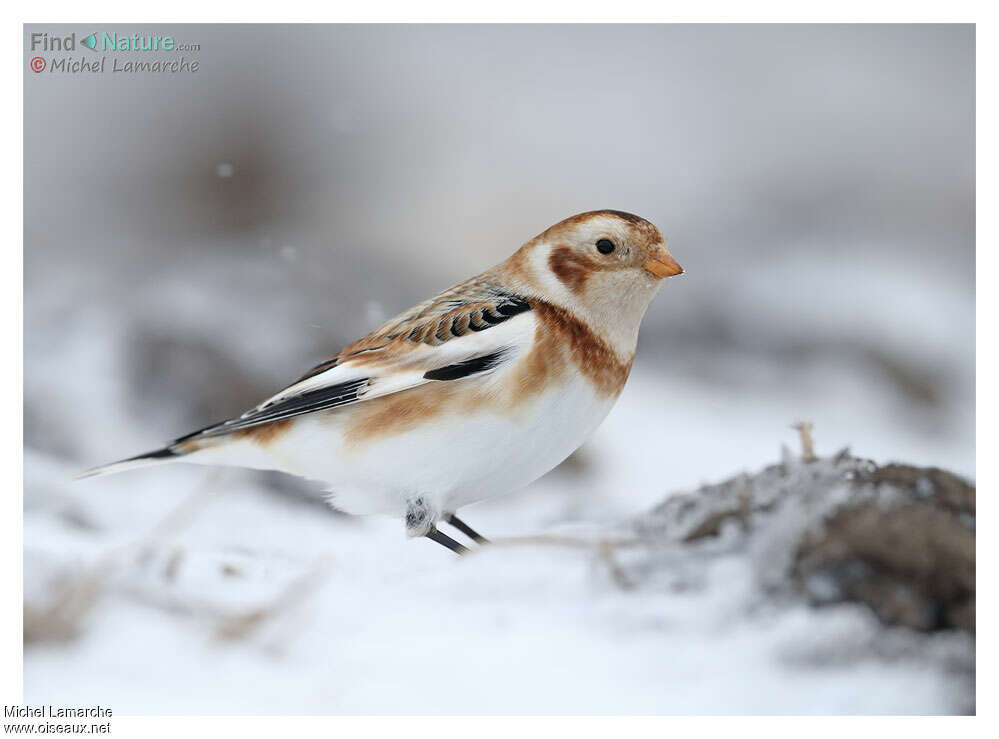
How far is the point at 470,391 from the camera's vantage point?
4.67 feet

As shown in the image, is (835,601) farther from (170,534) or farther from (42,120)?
(42,120)

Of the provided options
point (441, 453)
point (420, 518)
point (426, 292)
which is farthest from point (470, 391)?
point (426, 292)

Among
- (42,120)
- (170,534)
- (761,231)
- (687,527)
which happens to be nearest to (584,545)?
(687,527)

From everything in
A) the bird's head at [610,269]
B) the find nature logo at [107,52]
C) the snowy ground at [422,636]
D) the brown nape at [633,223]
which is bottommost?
the snowy ground at [422,636]

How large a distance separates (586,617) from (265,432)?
2.02 ft

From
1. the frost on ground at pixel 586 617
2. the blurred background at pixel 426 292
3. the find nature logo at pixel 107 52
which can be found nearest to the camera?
the frost on ground at pixel 586 617

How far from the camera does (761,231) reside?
223 cm

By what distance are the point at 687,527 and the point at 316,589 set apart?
644 millimetres

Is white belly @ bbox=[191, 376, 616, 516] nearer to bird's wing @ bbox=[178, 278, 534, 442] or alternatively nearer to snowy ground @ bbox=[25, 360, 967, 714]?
bird's wing @ bbox=[178, 278, 534, 442]

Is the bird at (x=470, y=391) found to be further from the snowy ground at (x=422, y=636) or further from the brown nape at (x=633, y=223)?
the snowy ground at (x=422, y=636)

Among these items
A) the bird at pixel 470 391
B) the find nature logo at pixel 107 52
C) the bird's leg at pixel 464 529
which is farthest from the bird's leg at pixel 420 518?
the find nature logo at pixel 107 52

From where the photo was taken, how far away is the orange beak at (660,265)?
1.50 m

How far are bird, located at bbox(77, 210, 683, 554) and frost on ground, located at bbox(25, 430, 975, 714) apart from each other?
0.17m

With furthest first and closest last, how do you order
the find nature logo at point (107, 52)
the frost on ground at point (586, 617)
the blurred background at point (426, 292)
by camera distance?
the find nature logo at point (107, 52), the blurred background at point (426, 292), the frost on ground at point (586, 617)
